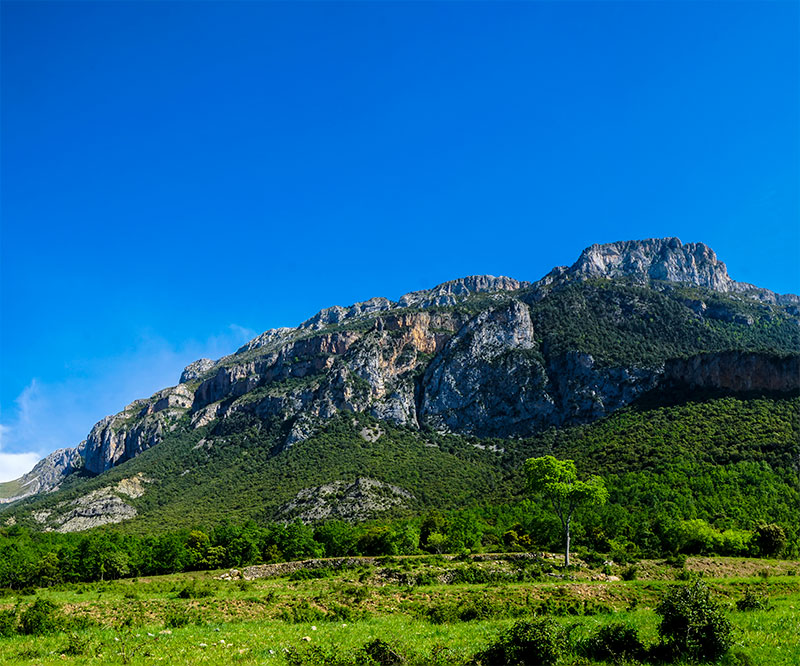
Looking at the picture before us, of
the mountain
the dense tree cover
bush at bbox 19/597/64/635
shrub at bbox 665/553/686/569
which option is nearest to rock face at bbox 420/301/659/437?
the mountain

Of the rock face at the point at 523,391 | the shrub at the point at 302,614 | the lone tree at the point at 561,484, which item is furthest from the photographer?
the rock face at the point at 523,391

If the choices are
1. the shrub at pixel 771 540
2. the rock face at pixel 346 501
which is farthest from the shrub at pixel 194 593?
the rock face at pixel 346 501

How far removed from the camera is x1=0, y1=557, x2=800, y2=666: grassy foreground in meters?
15.0

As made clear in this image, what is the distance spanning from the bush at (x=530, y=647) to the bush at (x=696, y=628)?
9.45 ft

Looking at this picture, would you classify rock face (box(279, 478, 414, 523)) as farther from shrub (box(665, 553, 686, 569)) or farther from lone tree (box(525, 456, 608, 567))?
shrub (box(665, 553, 686, 569))

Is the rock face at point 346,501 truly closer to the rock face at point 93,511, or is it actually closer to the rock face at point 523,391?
the rock face at point 523,391

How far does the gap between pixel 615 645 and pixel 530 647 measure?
8.42ft

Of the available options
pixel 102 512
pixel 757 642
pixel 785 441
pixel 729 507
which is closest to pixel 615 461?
pixel 785 441

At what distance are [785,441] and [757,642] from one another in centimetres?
9807

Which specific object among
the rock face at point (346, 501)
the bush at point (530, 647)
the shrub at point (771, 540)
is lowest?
the rock face at point (346, 501)

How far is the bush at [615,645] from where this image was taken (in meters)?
13.2

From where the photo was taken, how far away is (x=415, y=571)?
39.6m

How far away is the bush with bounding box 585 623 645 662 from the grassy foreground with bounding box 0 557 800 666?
59 centimetres

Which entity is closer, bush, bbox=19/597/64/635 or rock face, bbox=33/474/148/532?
bush, bbox=19/597/64/635
